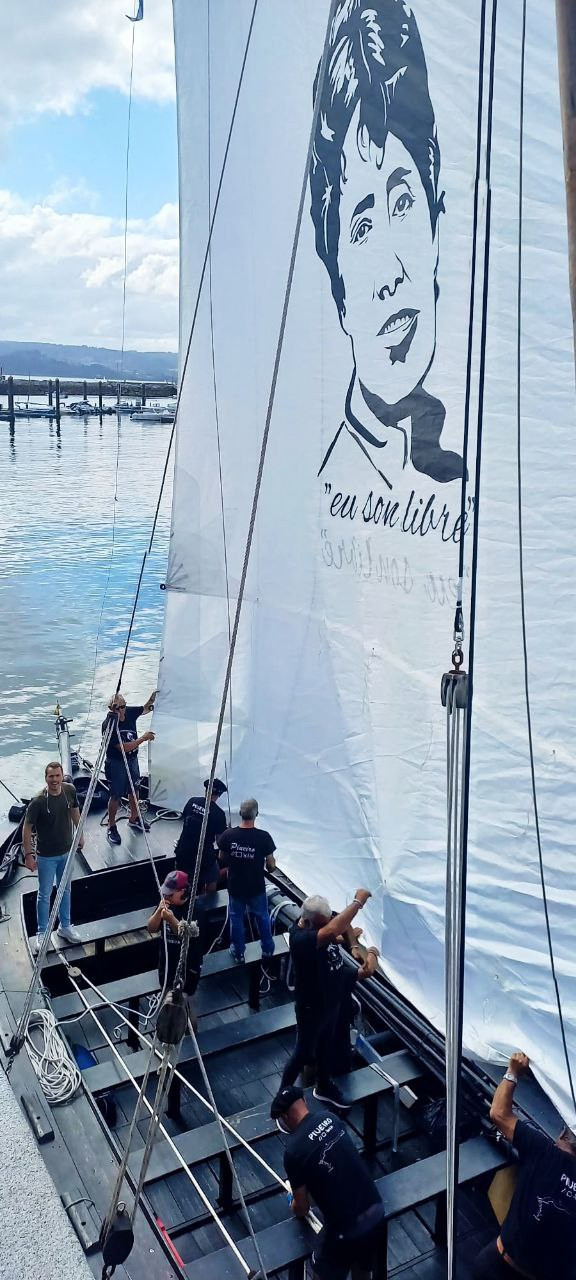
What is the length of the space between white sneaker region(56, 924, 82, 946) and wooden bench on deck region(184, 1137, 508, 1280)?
2.48 metres

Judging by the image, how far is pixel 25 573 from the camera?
1042 inches

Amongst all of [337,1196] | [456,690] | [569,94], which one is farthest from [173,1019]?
[569,94]

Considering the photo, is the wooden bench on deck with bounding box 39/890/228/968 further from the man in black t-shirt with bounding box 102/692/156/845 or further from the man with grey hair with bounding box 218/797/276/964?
the man in black t-shirt with bounding box 102/692/156/845

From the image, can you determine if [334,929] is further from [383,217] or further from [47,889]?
[383,217]

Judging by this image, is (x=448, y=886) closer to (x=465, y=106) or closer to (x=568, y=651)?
(x=568, y=651)

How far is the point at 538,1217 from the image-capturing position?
382 centimetres

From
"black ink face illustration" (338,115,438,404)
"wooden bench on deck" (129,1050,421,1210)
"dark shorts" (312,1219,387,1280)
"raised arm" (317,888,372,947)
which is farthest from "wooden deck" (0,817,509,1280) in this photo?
"black ink face illustration" (338,115,438,404)

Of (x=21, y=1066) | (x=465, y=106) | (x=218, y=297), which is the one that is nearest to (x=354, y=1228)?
(x=21, y=1066)

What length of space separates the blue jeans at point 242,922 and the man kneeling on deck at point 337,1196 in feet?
7.27

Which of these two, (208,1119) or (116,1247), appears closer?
(116,1247)

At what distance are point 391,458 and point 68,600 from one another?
1977cm

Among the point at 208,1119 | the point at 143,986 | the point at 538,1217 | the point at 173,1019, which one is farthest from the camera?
the point at 143,986

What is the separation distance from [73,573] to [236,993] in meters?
21.8

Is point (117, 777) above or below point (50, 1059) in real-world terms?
above
